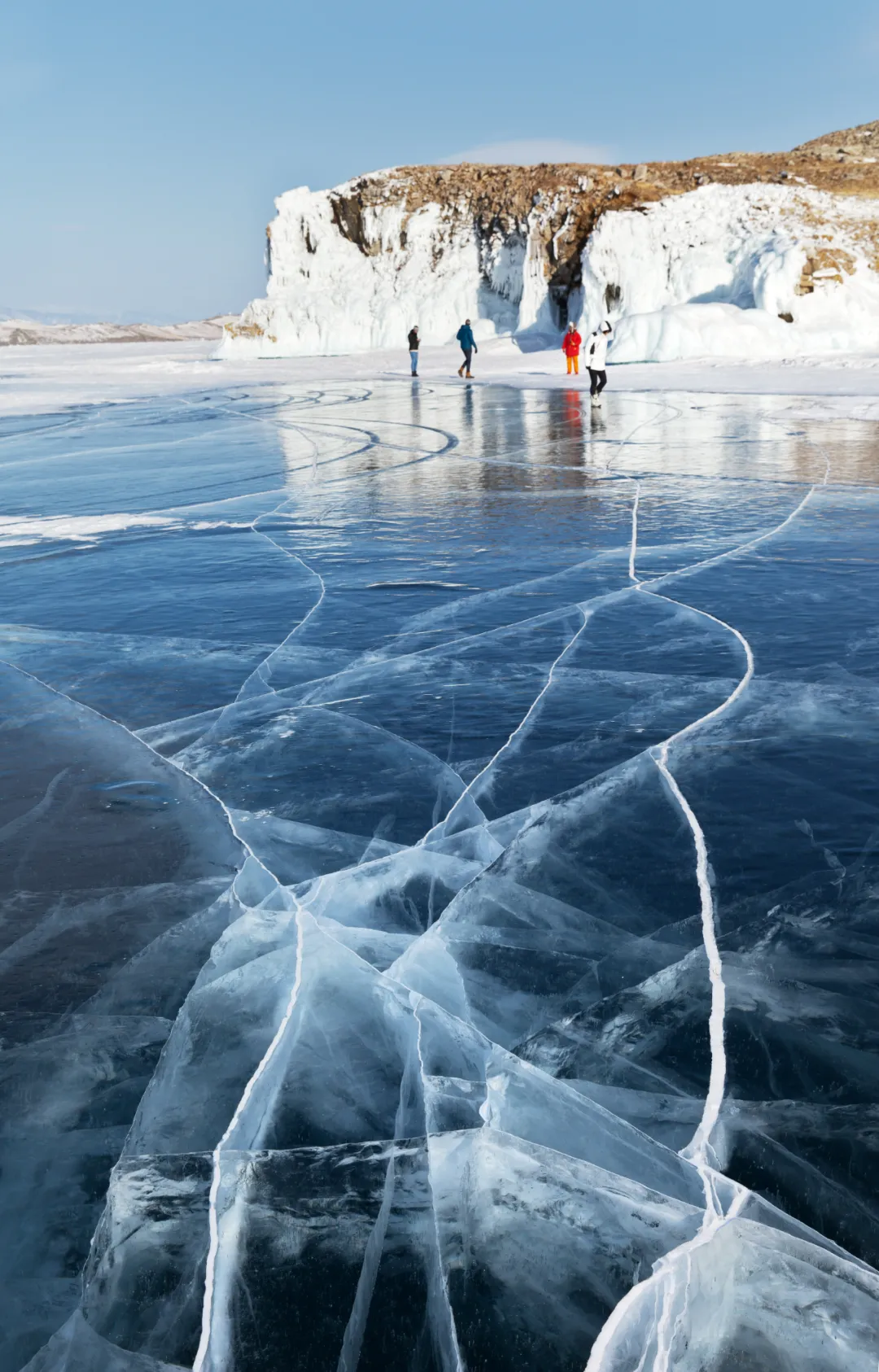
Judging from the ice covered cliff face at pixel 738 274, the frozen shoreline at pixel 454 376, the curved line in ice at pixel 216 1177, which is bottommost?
Result: the curved line in ice at pixel 216 1177

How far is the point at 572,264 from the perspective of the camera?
152 ft

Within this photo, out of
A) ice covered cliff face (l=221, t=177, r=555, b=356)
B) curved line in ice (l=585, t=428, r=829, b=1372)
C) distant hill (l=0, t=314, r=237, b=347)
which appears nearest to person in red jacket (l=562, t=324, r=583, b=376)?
curved line in ice (l=585, t=428, r=829, b=1372)

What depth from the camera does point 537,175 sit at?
5322cm

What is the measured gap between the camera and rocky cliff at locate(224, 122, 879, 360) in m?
33.4

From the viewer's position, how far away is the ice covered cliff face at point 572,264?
108ft

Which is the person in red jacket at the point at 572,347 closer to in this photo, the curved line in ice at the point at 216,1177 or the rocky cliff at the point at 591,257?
the rocky cliff at the point at 591,257

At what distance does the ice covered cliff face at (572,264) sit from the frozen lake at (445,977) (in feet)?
92.2

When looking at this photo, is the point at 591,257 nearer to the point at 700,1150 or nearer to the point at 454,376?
the point at 454,376

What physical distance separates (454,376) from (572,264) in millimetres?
18714

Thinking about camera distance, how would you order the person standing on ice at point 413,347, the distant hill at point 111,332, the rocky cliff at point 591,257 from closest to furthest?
the person standing on ice at point 413,347
the rocky cliff at point 591,257
the distant hill at point 111,332

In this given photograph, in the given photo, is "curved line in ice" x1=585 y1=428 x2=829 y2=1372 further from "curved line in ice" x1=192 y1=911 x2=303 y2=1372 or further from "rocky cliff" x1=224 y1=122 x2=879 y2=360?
"rocky cliff" x1=224 y1=122 x2=879 y2=360

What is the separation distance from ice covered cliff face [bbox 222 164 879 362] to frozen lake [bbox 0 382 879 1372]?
92.2ft

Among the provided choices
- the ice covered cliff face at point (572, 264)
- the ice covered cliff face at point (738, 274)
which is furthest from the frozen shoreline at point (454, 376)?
the ice covered cliff face at point (572, 264)

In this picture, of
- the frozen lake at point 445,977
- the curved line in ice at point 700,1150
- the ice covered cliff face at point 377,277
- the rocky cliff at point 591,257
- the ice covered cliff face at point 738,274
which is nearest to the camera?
the curved line in ice at point 700,1150
